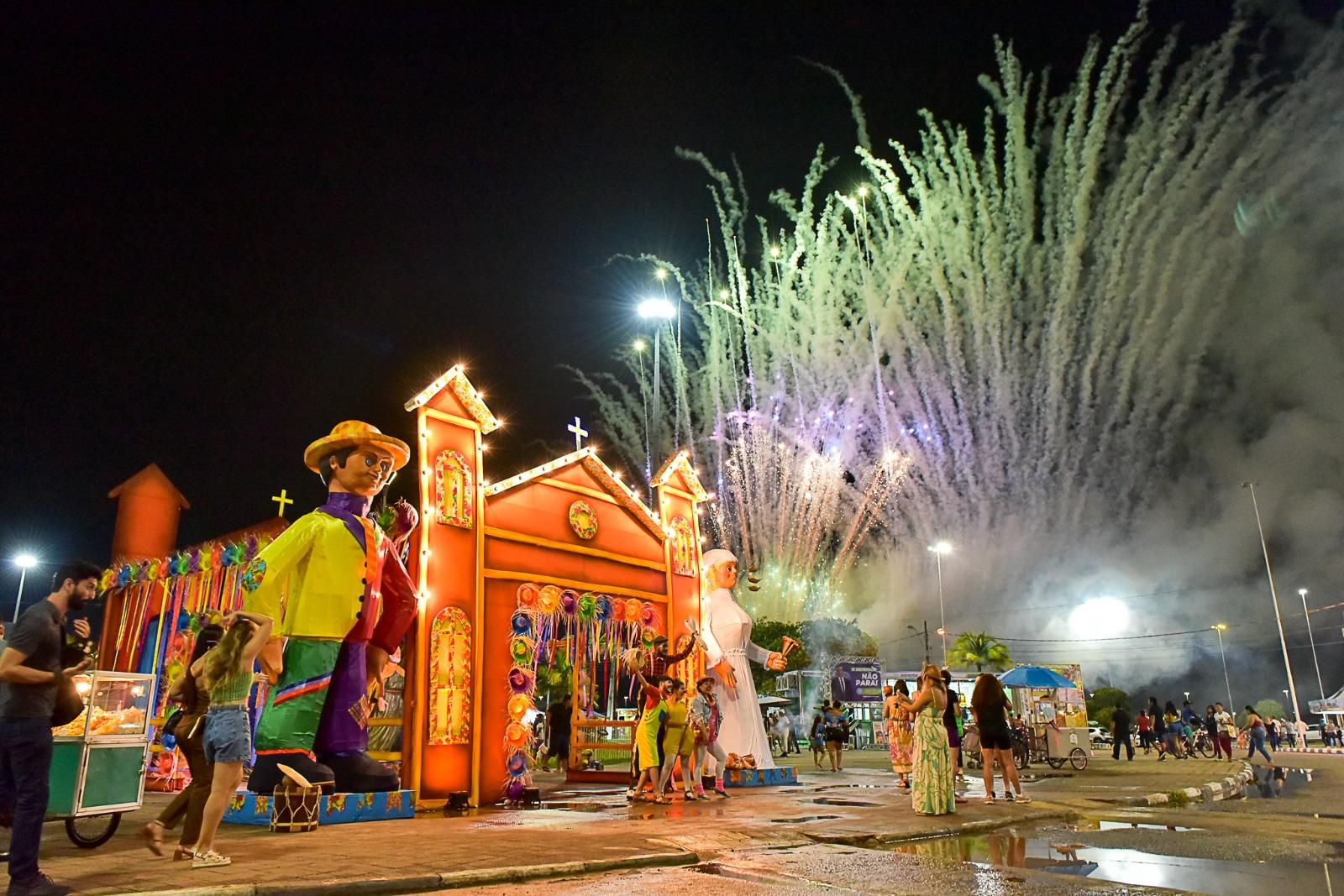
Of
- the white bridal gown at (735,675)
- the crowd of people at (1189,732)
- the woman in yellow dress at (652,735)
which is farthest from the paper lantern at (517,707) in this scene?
the crowd of people at (1189,732)

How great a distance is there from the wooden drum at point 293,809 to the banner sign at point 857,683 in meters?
32.0

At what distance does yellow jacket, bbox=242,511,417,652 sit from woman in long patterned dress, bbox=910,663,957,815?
6.01 meters

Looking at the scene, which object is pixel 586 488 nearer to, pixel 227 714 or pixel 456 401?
pixel 456 401

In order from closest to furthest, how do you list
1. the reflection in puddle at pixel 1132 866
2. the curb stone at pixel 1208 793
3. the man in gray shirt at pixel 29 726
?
the man in gray shirt at pixel 29 726, the reflection in puddle at pixel 1132 866, the curb stone at pixel 1208 793

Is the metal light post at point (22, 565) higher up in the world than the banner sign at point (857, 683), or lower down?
higher up

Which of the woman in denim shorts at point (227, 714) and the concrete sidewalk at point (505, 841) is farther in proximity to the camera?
the woman in denim shorts at point (227, 714)

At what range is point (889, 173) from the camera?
781 inches

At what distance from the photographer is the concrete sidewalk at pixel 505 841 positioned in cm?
547

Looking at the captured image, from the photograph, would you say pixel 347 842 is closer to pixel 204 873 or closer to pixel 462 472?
pixel 204 873

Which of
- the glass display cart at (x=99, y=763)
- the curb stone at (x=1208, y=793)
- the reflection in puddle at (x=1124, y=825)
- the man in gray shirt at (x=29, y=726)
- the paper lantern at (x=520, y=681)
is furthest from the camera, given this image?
the paper lantern at (x=520, y=681)

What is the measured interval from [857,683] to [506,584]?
29.3 meters

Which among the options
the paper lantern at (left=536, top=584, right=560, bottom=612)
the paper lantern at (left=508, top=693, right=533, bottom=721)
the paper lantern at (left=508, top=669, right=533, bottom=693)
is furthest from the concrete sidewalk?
the paper lantern at (left=536, top=584, right=560, bottom=612)

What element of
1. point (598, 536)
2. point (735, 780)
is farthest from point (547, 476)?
point (735, 780)

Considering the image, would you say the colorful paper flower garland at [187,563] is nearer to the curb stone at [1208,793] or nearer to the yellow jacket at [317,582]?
the yellow jacket at [317,582]
